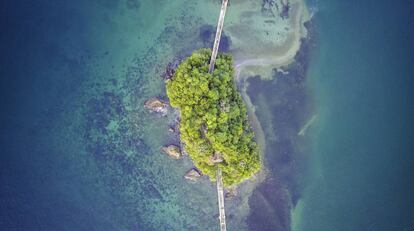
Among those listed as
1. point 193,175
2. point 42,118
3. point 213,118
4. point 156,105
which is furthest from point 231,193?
point 42,118

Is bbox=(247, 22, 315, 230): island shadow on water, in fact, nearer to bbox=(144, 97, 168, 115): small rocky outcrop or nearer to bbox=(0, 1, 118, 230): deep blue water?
bbox=(144, 97, 168, 115): small rocky outcrop

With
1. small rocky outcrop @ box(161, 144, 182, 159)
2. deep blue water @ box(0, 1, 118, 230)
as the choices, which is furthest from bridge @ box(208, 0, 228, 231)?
deep blue water @ box(0, 1, 118, 230)

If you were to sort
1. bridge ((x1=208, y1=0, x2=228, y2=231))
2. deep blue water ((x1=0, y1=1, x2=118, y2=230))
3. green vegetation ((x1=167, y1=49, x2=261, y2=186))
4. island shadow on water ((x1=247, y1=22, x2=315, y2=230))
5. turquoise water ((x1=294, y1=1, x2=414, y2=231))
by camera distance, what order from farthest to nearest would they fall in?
1. turquoise water ((x1=294, y1=1, x2=414, y2=231))
2. island shadow on water ((x1=247, y1=22, x2=315, y2=230))
3. deep blue water ((x1=0, y1=1, x2=118, y2=230))
4. bridge ((x1=208, y1=0, x2=228, y2=231))
5. green vegetation ((x1=167, y1=49, x2=261, y2=186))

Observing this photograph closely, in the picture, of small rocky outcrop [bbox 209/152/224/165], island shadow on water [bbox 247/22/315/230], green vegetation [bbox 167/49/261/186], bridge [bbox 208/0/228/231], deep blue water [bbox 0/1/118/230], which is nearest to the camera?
green vegetation [bbox 167/49/261/186]

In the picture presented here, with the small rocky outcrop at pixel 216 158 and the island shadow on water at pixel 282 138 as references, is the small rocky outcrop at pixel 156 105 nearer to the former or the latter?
the small rocky outcrop at pixel 216 158

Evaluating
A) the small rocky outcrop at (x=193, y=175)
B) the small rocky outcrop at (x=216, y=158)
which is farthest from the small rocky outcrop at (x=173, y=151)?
the small rocky outcrop at (x=216, y=158)

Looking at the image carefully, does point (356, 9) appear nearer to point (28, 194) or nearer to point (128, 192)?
point (128, 192)

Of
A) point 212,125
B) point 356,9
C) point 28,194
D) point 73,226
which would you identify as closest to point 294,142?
point 212,125
